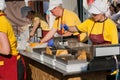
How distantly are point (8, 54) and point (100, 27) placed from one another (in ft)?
3.59

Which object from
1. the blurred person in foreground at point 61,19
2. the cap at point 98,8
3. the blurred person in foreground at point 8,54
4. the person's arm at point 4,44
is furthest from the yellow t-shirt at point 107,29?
the person's arm at point 4,44

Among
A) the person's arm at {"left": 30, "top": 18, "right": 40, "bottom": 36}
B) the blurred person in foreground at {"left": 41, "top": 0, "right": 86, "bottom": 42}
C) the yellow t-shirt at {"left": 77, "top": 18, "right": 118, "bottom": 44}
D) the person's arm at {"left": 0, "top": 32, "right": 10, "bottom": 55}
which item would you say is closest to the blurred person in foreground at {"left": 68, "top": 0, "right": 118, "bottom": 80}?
the yellow t-shirt at {"left": 77, "top": 18, "right": 118, "bottom": 44}

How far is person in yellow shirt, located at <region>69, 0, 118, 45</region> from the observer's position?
3.77 m

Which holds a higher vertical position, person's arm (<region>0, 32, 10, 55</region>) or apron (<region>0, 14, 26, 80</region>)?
person's arm (<region>0, 32, 10, 55</region>)

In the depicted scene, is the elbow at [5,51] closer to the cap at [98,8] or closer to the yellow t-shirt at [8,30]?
the yellow t-shirt at [8,30]

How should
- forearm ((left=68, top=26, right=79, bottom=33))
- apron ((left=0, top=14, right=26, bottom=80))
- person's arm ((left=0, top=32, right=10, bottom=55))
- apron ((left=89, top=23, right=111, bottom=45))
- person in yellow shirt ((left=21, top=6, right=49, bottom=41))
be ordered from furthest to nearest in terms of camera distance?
person in yellow shirt ((left=21, top=6, right=49, bottom=41))
forearm ((left=68, top=26, right=79, bottom=33))
apron ((left=89, top=23, right=111, bottom=45))
apron ((left=0, top=14, right=26, bottom=80))
person's arm ((left=0, top=32, right=10, bottom=55))

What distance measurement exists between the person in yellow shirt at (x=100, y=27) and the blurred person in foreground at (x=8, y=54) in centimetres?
89

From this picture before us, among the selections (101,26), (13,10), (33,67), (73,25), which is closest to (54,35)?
(73,25)

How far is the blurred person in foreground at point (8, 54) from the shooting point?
335 centimetres

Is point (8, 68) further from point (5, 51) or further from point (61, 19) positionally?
point (61, 19)

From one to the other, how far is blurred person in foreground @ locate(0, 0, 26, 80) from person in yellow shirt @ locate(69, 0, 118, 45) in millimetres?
894

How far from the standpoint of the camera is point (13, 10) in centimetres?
952

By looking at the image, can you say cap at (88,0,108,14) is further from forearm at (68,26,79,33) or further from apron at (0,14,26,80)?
apron at (0,14,26,80)

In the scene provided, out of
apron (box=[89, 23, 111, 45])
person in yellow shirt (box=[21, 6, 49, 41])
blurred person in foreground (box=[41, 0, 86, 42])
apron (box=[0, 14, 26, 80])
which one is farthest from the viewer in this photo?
person in yellow shirt (box=[21, 6, 49, 41])
